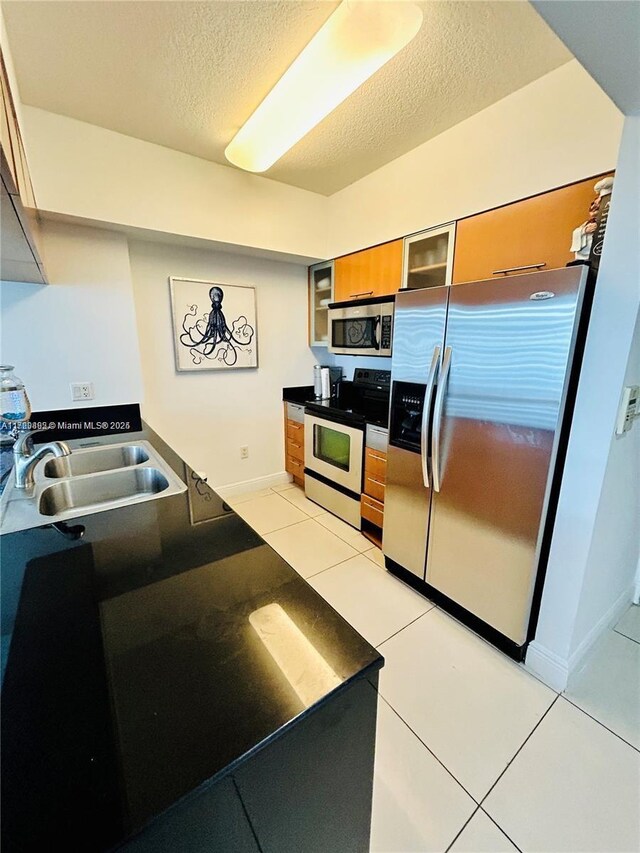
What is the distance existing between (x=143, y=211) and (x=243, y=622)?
2403 millimetres

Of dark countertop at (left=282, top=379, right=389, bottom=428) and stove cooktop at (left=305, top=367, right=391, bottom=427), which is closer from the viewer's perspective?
dark countertop at (left=282, top=379, right=389, bottom=428)

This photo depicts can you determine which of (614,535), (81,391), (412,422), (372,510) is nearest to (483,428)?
(412,422)

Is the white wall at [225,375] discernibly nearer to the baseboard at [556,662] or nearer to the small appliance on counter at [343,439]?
the small appliance on counter at [343,439]

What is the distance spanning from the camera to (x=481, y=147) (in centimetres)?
183

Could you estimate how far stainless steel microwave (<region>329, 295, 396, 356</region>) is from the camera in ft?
7.79

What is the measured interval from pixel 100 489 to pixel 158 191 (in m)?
1.87

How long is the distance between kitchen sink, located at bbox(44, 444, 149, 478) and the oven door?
1.40 m

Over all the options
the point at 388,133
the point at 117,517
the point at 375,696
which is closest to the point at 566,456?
the point at 375,696

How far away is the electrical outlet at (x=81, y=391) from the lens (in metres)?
2.17

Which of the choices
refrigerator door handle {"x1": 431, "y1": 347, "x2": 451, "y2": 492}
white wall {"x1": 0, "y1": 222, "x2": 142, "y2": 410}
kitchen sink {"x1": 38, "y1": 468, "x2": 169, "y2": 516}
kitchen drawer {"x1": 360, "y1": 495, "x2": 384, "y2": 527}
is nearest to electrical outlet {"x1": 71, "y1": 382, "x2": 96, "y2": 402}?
white wall {"x1": 0, "y1": 222, "x2": 142, "y2": 410}

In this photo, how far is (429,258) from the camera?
2219mm

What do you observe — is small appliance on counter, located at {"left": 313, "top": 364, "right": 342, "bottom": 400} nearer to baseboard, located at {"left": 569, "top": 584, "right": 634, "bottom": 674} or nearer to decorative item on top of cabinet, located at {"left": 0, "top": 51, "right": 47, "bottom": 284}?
decorative item on top of cabinet, located at {"left": 0, "top": 51, "right": 47, "bottom": 284}

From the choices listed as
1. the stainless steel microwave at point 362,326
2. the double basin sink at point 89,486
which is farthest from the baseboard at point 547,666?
the stainless steel microwave at point 362,326

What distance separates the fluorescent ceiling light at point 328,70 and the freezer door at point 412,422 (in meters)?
0.87
